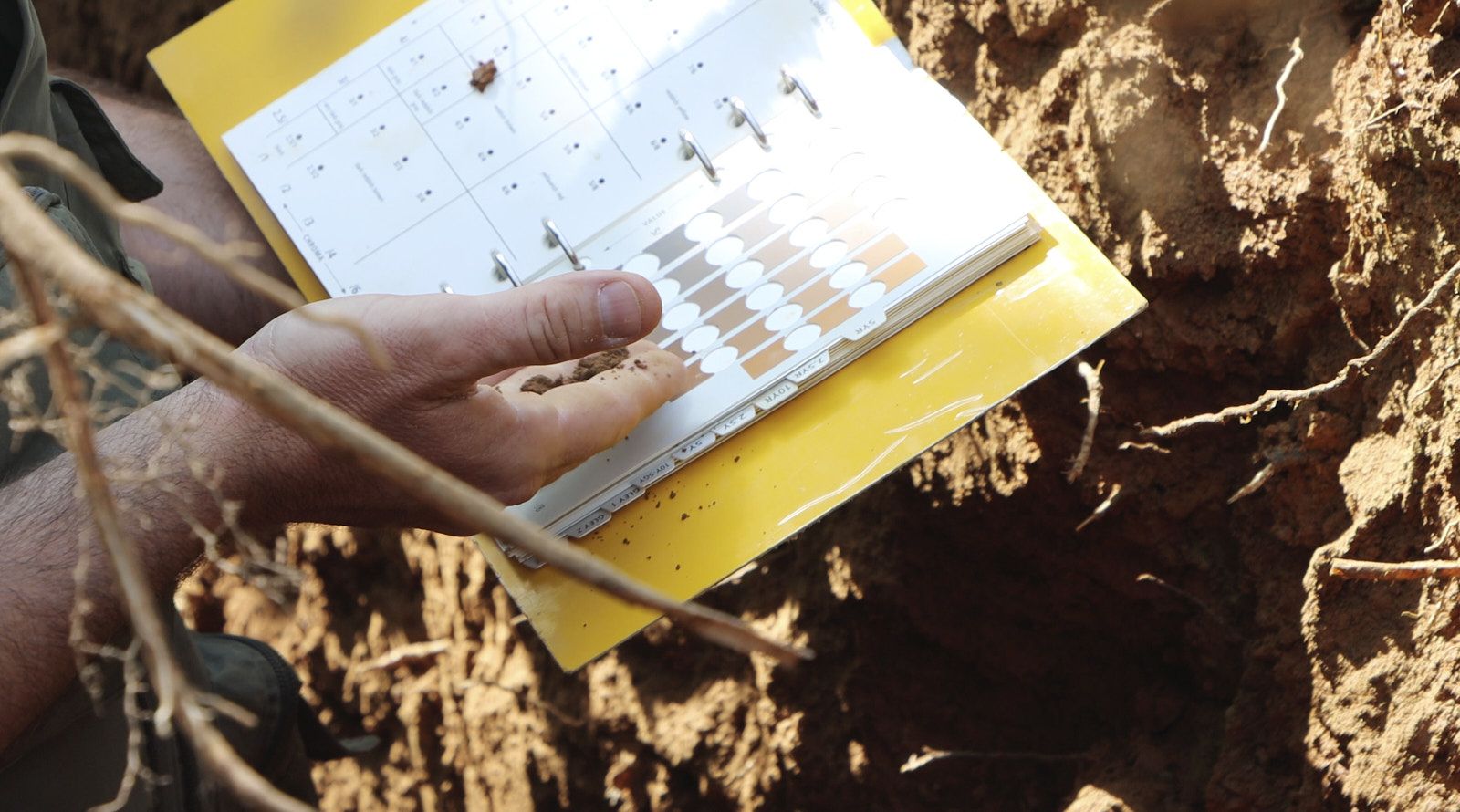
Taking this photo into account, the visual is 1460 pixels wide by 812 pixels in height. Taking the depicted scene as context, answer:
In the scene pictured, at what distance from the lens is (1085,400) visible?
1174 mm

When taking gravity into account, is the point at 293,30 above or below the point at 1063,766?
above

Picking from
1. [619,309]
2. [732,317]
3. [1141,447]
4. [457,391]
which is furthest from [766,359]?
[1141,447]

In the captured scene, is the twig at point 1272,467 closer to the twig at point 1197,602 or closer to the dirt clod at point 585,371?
the twig at point 1197,602

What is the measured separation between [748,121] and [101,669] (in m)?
0.82

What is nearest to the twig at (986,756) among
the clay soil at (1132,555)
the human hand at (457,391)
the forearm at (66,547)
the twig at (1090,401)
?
the clay soil at (1132,555)

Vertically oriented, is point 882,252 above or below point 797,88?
below

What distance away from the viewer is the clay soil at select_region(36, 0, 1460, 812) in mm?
920

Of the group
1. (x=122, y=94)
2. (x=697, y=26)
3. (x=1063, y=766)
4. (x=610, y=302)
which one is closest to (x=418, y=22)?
(x=697, y=26)

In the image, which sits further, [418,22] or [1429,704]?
[418,22]

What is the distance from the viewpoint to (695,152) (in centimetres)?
114

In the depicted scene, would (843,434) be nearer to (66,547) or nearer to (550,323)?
(550,323)

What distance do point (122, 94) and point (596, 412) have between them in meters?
1.10

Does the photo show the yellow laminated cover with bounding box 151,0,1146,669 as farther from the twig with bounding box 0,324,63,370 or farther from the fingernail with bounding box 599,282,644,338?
the twig with bounding box 0,324,63,370

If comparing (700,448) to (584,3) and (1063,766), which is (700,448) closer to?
(584,3)
